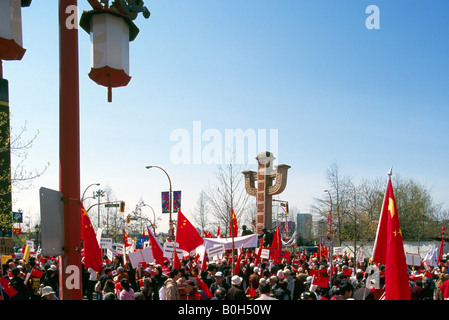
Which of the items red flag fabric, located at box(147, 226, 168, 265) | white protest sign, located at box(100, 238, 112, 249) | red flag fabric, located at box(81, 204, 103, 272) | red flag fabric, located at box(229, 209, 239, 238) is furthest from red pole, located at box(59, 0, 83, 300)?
white protest sign, located at box(100, 238, 112, 249)

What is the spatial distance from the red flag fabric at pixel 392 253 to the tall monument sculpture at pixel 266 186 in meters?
37.1

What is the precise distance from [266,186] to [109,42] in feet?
136

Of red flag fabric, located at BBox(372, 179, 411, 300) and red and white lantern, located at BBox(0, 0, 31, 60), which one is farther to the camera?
red flag fabric, located at BBox(372, 179, 411, 300)

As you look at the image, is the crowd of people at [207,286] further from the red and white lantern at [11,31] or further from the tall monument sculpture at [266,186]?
the tall monument sculpture at [266,186]

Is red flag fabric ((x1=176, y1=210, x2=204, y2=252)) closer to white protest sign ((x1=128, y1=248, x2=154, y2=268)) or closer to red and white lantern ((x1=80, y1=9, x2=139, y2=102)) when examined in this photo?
white protest sign ((x1=128, y1=248, x2=154, y2=268))

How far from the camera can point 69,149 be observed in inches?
139

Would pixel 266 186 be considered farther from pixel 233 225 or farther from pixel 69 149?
pixel 69 149

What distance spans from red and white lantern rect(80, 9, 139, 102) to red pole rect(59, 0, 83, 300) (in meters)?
0.15

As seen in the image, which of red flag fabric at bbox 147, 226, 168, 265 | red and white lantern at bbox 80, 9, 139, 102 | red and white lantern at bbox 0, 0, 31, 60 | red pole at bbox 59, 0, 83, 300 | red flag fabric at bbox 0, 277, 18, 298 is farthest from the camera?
red flag fabric at bbox 147, 226, 168, 265

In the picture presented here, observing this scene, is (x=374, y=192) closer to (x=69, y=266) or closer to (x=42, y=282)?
(x=42, y=282)

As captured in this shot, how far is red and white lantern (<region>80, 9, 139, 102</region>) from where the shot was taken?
357 cm
